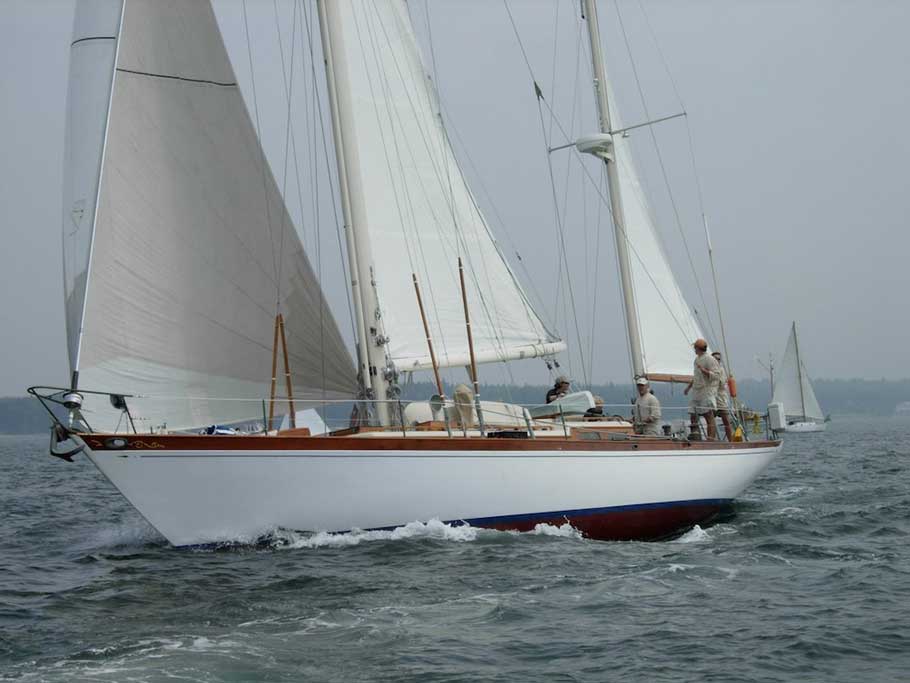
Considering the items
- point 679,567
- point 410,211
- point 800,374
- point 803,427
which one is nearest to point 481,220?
point 410,211

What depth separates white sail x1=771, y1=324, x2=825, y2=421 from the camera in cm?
7250

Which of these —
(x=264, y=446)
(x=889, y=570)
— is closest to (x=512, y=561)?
(x=264, y=446)

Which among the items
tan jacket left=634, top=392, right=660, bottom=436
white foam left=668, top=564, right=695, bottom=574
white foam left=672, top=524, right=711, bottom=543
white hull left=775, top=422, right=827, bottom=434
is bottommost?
white hull left=775, top=422, right=827, bottom=434

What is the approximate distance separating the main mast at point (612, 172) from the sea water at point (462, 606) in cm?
607

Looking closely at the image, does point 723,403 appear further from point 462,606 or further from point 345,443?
point 462,606

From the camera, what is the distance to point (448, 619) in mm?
9750

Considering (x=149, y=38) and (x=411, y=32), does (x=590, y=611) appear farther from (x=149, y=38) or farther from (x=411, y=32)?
(x=411, y=32)

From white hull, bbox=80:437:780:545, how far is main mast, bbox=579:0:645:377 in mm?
5620

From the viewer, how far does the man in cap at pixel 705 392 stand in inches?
714

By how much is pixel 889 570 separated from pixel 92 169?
10704 mm

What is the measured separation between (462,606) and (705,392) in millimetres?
9271

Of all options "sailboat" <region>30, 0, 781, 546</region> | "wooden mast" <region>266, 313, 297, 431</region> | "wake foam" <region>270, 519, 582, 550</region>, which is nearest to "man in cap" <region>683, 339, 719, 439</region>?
"sailboat" <region>30, 0, 781, 546</region>

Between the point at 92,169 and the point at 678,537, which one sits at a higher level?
the point at 92,169

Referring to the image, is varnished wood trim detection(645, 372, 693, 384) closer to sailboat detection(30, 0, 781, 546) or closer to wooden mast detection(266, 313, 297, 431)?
sailboat detection(30, 0, 781, 546)
